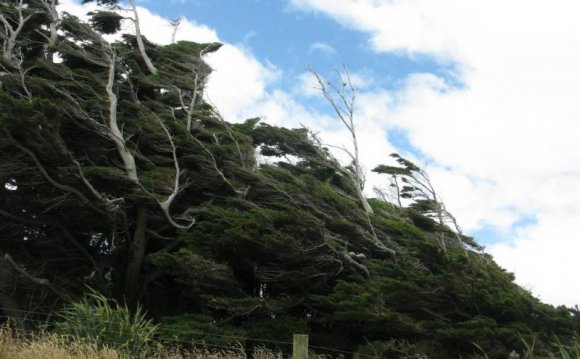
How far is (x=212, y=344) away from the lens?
39.9 feet

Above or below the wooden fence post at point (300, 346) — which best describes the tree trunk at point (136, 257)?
above

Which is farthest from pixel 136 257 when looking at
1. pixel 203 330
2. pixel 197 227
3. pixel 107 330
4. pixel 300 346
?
pixel 300 346

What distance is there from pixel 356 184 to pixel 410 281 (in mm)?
6562

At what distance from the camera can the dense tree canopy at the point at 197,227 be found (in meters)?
13.5

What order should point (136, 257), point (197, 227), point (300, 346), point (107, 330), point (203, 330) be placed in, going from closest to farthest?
point (300, 346), point (107, 330), point (203, 330), point (197, 227), point (136, 257)

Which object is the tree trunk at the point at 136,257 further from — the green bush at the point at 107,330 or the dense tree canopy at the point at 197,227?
the green bush at the point at 107,330

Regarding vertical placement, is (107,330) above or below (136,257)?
below

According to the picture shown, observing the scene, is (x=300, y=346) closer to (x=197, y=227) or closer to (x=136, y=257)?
(x=197, y=227)

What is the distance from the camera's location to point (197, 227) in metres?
16.5

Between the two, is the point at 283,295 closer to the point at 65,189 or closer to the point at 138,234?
the point at 138,234

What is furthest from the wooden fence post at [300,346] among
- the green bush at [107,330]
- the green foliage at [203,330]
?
the green foliage at [203,330]

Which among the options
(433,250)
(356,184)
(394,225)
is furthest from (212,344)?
(356,184)

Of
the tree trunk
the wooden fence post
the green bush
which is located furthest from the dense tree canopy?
the wooden fence post

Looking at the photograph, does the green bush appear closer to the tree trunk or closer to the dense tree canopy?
the dense tree canopy
